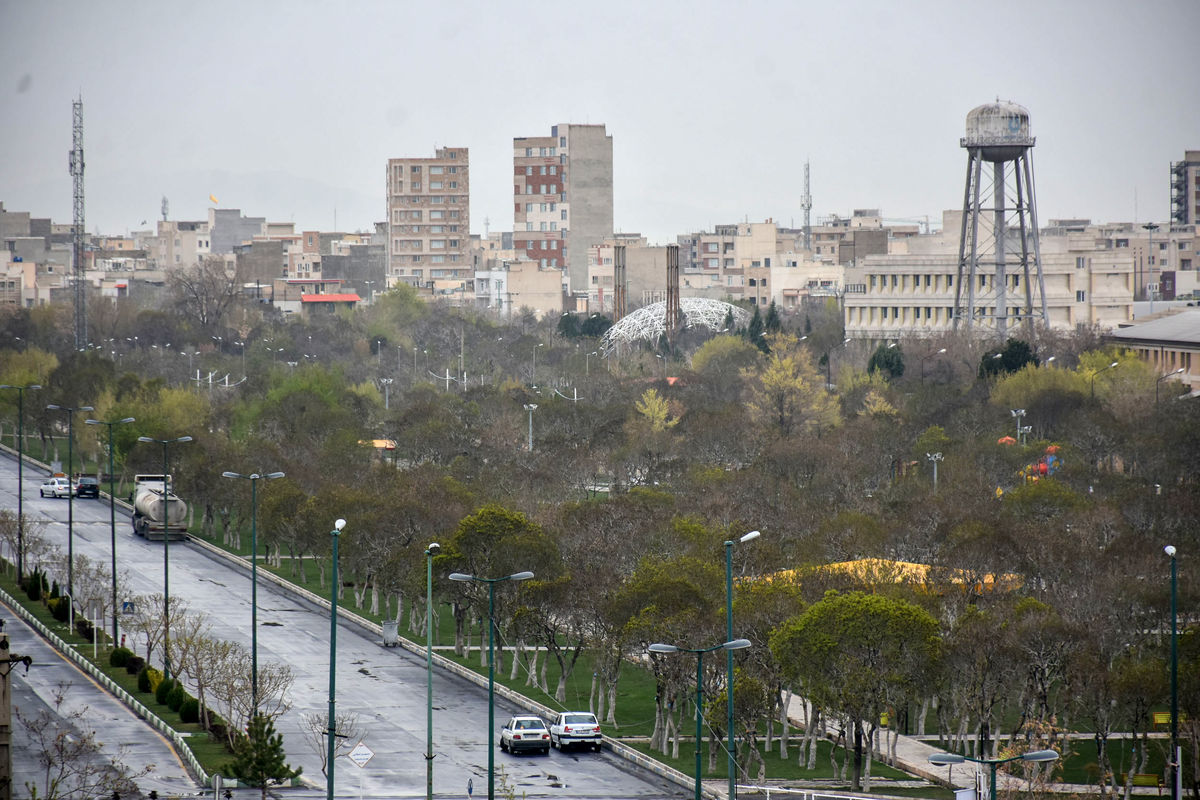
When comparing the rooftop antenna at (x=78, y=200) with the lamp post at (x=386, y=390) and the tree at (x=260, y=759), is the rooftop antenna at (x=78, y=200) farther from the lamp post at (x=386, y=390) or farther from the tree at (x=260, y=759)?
the tree at (x=260, y=759)

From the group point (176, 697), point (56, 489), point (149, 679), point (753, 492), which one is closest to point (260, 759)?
point (176, 697)

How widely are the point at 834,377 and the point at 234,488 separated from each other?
6594cm

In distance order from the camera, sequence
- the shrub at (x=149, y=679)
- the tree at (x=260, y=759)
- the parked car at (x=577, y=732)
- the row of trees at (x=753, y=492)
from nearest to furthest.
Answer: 1. the tree at (x=260, y=759)
2. the parked car at (x=577, y=732)
3. the row of trees at (x=753, y=492)
4. the shrub at (x=149, y=679)

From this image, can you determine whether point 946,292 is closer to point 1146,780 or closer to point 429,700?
point 1146,780

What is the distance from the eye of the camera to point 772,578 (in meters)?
51.4

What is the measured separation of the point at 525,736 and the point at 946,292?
330ft

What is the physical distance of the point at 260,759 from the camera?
40031 millimetres

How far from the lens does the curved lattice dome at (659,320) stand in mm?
165375

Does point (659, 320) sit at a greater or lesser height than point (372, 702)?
greater

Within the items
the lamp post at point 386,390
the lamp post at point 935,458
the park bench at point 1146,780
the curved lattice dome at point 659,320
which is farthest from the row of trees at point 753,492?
the curved lattice dome at point 659,320

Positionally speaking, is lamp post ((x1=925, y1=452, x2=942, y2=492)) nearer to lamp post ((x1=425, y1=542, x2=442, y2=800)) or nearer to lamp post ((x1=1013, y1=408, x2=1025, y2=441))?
lamp post ((x1=1013, y1=408, x2=1025, y2=441))

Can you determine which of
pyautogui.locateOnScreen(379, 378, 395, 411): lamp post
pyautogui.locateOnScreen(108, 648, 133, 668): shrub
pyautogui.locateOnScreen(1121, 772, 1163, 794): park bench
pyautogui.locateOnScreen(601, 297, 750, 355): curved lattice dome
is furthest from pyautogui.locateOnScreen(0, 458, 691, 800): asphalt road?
pyautogui.locateOnScreen(601, 297, 750, 355): curved lattice dome

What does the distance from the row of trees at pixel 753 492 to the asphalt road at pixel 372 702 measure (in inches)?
94.8

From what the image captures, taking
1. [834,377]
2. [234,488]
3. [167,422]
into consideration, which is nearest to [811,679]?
[234,488]
